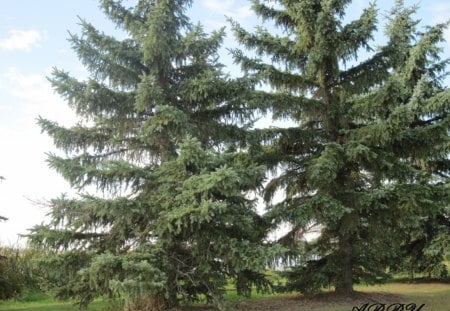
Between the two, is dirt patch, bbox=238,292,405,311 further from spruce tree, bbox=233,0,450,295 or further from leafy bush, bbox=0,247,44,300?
leafy bush, bbox=0,247,44,300

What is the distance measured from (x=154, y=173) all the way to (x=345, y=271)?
630 cm

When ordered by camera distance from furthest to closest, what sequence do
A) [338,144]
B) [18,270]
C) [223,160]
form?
[18,270] → [338,144] → [223,160]

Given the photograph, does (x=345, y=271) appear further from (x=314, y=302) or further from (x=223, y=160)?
(x=223, y=160)

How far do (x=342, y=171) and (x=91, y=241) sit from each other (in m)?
7.05

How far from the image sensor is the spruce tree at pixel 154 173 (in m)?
8.73

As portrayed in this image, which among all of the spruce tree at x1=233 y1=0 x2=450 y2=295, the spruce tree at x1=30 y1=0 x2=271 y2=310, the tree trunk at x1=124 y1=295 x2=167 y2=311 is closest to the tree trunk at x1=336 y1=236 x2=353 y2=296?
the spruce tree at x1=233 y1=0 x2=450 y2=295

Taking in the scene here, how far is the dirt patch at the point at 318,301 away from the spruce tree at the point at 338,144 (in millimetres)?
372

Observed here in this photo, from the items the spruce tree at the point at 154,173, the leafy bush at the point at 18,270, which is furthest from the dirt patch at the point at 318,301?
the leafy bush at the point at 18,270

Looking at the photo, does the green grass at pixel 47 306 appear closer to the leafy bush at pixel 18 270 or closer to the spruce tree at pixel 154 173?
the leafy bush at pixel 18 270

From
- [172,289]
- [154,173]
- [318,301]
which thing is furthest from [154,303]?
[318,301]

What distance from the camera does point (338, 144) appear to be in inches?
470

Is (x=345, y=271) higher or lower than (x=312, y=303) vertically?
higher

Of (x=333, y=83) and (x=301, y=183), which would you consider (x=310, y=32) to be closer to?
(x=333, y=83)

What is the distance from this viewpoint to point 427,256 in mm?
17438
